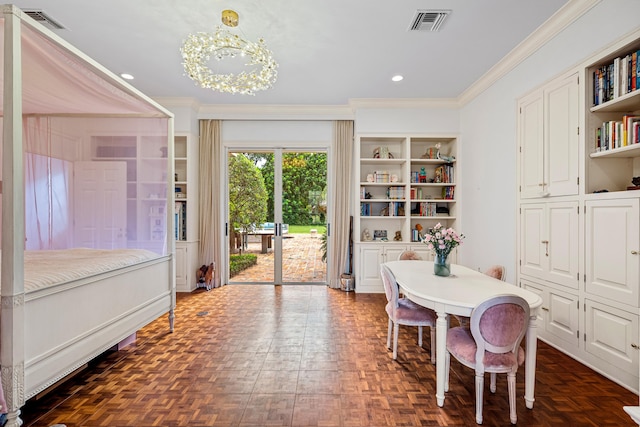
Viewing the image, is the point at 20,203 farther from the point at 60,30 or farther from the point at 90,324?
the point at 60,30

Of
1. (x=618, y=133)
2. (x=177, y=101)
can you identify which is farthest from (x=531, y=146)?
(x=177, y=101)

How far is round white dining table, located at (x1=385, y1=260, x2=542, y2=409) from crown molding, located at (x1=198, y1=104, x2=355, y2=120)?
3229 millimetres

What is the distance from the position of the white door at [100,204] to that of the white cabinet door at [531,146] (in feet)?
13.2

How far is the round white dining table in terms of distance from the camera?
1.89 m

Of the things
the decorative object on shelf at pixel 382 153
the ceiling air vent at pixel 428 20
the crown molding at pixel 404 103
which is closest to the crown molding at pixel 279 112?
the crown molding at pixel 404 103

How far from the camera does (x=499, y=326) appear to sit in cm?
174

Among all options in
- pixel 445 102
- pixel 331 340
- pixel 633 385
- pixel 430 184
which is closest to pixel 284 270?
pixel 331 340

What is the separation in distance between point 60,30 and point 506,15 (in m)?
4.21

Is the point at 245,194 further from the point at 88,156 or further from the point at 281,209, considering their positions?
the point at 88,156

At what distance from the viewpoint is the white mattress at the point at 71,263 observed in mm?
1724

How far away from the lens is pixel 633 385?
212 cm

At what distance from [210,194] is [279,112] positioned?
1804mm

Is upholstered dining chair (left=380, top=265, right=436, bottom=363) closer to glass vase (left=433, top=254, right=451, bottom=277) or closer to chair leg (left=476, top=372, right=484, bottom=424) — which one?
glass vase (left=433, top=254, right=451, bottom=277)

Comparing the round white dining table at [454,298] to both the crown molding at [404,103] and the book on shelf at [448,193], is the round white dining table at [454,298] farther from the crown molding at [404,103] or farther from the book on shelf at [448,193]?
the crown molding at [404,103]
